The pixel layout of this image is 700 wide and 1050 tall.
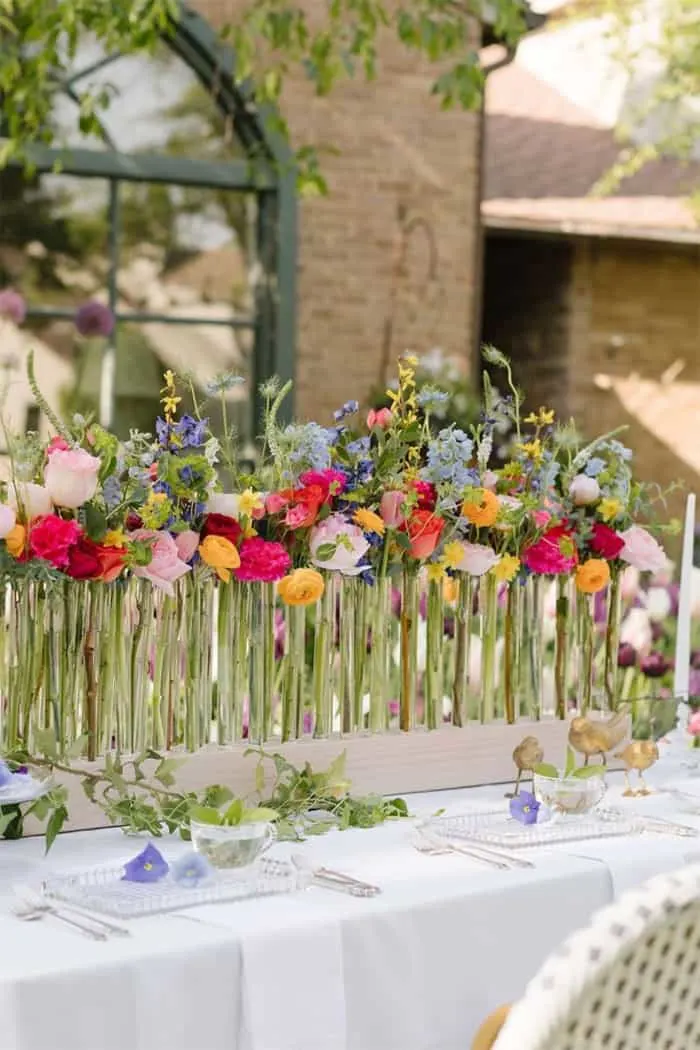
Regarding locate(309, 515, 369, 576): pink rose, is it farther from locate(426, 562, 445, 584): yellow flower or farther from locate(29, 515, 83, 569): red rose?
locate(29, 515, 83, 569): red rose

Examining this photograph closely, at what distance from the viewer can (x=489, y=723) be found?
9.76 feet

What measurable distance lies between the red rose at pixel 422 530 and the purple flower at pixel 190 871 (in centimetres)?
80

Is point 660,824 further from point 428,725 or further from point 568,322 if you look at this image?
point 568,322

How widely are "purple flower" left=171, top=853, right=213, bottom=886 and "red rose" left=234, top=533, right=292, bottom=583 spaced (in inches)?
22.3

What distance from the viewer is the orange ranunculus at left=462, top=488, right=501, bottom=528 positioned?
2771mm

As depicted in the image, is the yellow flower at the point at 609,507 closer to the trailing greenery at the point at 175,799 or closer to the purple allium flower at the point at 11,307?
the trailing greenery at the point at 175,799

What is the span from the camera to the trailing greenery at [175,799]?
7.38 feet

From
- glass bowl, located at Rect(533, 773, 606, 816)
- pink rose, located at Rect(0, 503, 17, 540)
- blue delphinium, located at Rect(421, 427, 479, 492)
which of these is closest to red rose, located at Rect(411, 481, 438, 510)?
blue delphinium, located at Rect(421, 427, 479, 492)

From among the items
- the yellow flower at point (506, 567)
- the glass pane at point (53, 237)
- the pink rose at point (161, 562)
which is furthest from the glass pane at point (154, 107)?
the pink rose at point (161, 562)

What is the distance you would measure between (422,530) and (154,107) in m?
5.99

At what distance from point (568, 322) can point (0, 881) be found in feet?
30.6

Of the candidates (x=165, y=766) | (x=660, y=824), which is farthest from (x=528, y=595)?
(x=165, y=766)

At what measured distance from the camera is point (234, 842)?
2123 mm

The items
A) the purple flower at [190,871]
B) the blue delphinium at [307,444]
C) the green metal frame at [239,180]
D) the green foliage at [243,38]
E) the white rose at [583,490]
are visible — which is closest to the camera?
the purple flower at [190,871]
